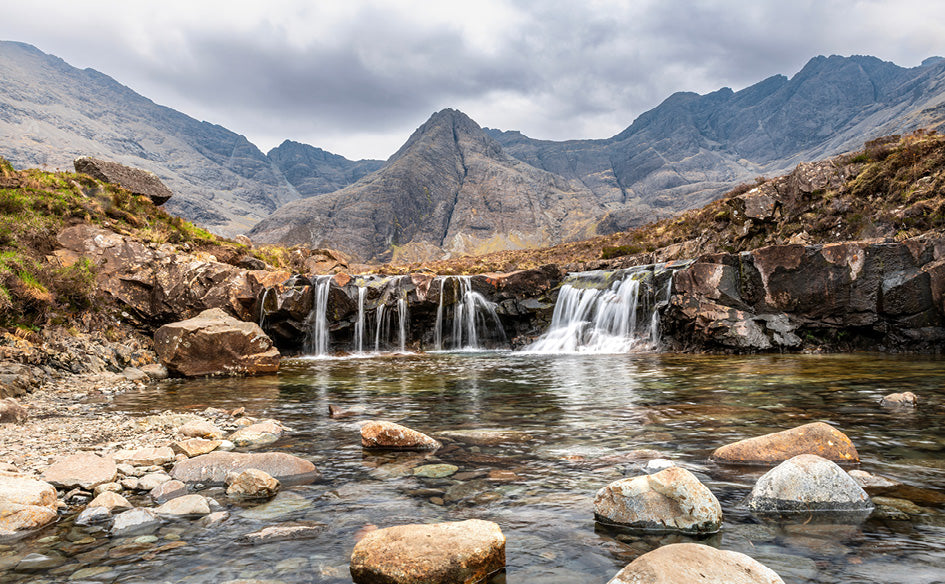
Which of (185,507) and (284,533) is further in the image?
(185,507)

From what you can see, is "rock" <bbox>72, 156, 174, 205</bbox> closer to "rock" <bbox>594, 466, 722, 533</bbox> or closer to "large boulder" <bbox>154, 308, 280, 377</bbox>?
"large boulder" <bbox>154, 308, 280, 377</bbox>

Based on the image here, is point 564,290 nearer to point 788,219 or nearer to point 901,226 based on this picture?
point 788,219

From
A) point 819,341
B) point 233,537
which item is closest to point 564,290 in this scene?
point 819,341

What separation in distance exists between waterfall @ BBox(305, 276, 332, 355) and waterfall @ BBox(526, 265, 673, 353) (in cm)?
1071

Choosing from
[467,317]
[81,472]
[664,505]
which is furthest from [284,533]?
[467,317]

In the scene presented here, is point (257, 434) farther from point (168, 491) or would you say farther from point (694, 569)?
point (694, 569)

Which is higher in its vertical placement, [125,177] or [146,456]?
[125,177]

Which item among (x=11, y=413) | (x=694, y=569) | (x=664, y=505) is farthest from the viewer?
(x=11, y=413)

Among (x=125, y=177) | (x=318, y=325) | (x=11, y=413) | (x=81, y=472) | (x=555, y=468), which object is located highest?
(x=125, y=177)

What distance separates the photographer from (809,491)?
4.23 m

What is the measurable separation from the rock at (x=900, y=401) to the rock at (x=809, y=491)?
5.68 metres

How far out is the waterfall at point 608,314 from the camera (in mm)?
22609

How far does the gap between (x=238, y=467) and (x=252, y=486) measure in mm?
753

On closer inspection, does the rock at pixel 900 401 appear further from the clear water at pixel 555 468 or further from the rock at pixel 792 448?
the rock at pixel 792 448
